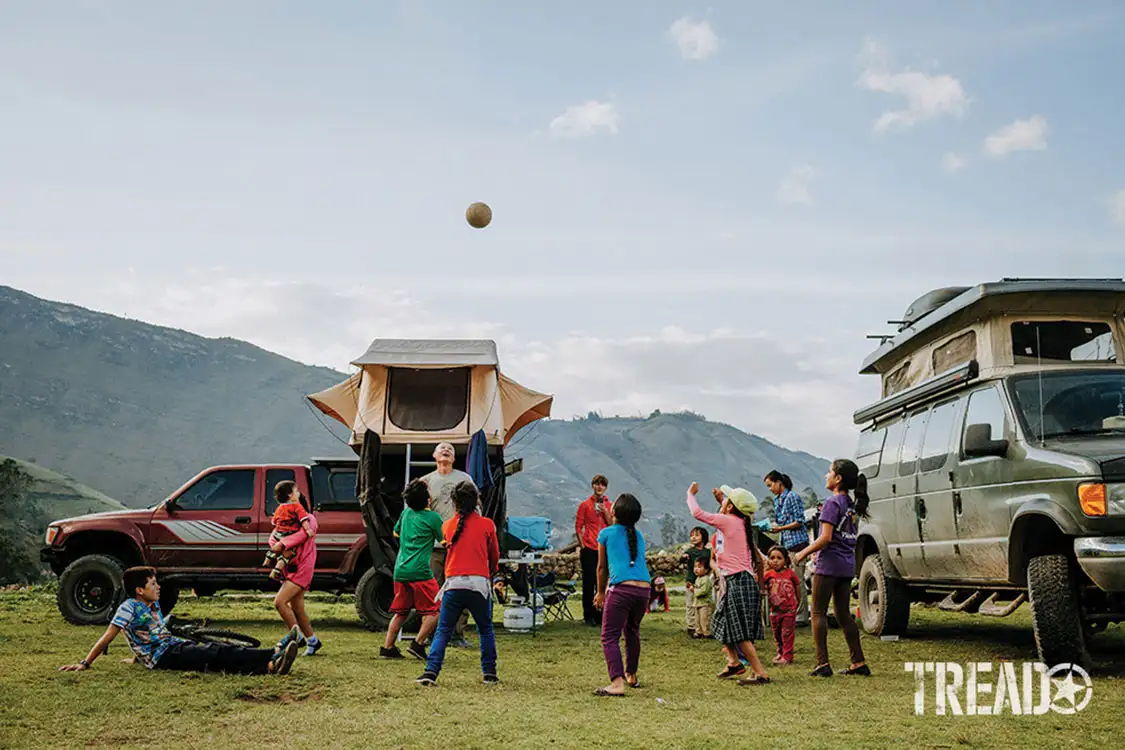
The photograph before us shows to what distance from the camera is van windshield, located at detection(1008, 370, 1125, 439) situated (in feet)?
27.8

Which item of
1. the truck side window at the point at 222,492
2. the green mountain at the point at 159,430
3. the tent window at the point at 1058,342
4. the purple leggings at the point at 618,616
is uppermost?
the green mountain at the point at 159,430

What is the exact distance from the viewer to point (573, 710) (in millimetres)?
7051

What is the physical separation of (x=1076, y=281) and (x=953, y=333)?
1301 millimetres

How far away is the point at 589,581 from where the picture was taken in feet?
45.2

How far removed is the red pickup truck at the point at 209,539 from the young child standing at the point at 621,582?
18.5 ft

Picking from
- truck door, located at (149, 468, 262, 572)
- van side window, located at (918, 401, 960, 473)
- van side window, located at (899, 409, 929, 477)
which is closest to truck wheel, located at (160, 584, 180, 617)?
truck door, located at (149, 468, 262, 572)

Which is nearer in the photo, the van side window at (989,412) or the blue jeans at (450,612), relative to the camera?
the blue jeans at (450,612)

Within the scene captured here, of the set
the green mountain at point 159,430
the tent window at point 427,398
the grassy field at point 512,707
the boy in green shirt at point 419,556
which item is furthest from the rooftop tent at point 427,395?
the green mountain at point 159,430

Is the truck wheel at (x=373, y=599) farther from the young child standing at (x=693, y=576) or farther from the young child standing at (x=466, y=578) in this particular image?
the young child standing at (x=466, y=578)

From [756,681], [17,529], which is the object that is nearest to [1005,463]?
[756,681]

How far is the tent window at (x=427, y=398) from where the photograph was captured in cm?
1419

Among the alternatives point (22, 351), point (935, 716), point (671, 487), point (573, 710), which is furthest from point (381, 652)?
point (22, 351)

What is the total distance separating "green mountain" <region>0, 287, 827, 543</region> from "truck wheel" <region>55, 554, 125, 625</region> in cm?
12993

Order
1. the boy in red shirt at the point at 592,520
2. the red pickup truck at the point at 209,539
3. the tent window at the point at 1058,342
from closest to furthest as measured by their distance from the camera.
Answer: the tent window at the point at 1058,342
the red pickup truck at the point at 209,539
the boy in red shirt at the point at 592,520
